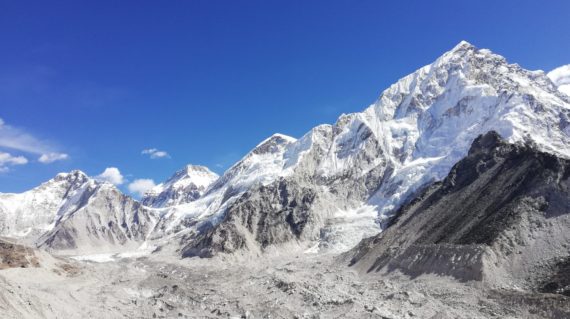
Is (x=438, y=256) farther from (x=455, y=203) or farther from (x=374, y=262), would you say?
(x=455, y=203)

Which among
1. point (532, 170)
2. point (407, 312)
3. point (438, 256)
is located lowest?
point (407, 312)

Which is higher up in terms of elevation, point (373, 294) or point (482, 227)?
point (482, 227)

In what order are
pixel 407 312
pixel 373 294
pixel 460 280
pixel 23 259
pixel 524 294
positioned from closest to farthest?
pixel 524 294, pixel 407 312, pixel 460 280, pixel 373 294, pixel 23 259

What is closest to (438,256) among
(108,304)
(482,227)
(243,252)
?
(482,227)

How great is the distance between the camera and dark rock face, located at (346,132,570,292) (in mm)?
76562

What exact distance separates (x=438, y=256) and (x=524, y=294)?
73.8ft

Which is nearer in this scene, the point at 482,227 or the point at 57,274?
the point at 482,227

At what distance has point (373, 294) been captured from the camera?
8569cm

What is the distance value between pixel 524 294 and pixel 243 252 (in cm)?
13135

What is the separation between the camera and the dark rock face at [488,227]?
76.6 meters

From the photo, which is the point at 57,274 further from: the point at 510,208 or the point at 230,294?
the point at 510,208

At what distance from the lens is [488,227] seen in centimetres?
8750

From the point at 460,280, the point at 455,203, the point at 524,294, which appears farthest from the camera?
the point at 455,203

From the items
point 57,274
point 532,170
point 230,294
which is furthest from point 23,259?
point 532,170
